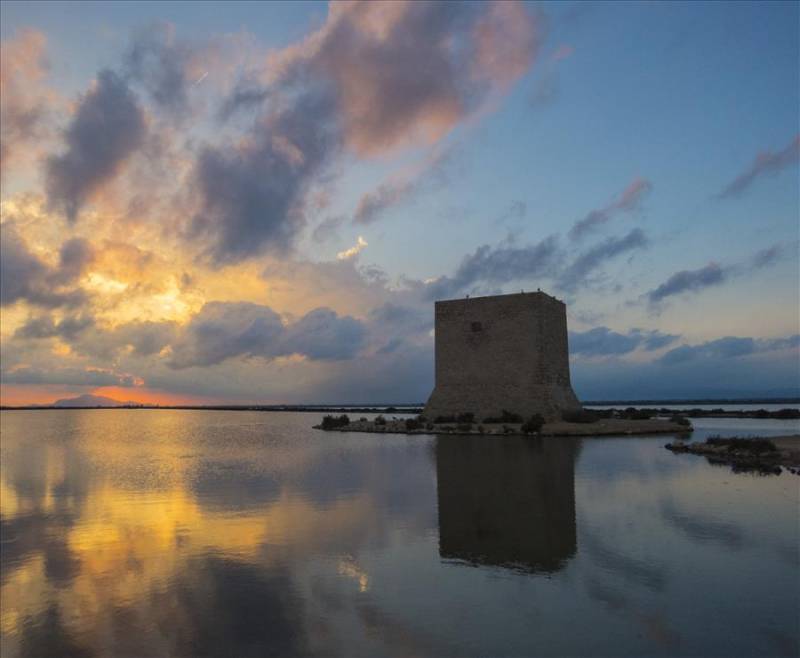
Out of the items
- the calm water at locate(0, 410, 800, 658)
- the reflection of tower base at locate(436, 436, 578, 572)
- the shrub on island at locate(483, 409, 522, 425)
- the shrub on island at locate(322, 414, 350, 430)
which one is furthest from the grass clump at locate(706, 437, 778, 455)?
the shrub on island at locate(322, 414, 350, 430)

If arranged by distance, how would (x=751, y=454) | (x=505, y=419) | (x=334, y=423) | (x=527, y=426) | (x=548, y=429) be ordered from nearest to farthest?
(x=751, y=454), (x=527, y=426), (x=548, y=429), (x=505, y=419), (x=334, y=423)

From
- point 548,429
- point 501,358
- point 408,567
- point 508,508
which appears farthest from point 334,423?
point 408,567

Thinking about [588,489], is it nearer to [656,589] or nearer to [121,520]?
[656,589]

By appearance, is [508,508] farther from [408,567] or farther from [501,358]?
[501,358]

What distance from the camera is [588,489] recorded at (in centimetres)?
1247

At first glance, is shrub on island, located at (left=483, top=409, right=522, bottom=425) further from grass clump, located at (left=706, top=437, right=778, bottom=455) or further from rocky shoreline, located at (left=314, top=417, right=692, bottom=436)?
grass clump, located at (left=706, top=437, right=778, bottom=455)

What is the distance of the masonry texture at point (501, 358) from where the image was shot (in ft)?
114

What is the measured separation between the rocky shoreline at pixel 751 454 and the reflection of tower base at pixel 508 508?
14.1 ft

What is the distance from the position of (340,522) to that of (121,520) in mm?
3969

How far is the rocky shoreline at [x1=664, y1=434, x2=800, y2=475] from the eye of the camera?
52.2 ft

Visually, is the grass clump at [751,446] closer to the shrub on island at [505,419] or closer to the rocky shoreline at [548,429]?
the rocky shoreline at [548,429]

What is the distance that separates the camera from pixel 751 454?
59.3 ft

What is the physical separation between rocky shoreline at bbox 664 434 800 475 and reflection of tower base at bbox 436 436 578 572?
14.1ft

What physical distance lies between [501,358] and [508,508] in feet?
84.7
